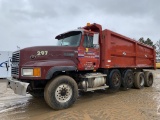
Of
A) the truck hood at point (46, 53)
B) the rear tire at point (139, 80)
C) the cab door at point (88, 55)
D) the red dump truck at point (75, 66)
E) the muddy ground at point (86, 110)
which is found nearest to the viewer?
the muddy ground at point (86, 110)

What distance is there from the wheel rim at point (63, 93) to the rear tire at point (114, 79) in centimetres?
284

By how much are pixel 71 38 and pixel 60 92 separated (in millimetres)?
2349

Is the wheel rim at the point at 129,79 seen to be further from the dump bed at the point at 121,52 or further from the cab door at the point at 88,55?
the cab door at the point at 88,55

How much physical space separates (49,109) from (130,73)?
540 cm

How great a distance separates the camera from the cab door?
743cm

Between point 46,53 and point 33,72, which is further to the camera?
point 46,53

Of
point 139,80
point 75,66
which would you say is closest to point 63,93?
point 75,66

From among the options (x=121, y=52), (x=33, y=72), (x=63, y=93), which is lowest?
(x=63, y=93)

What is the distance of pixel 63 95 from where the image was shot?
6496mm

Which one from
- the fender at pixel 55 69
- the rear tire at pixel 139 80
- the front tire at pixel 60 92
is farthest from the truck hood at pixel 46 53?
the rear tire at pixel 139 80

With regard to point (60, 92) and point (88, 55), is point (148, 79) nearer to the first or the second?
point (88, 55)

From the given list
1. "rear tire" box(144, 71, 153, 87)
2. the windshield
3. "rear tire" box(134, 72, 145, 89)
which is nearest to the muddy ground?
the windshield

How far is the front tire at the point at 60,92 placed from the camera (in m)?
6.19

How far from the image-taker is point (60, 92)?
6.43 metres
